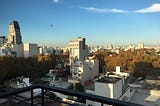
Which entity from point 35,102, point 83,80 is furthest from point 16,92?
point 83,80

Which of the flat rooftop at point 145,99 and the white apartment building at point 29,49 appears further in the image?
the white apartment building at point 29,49

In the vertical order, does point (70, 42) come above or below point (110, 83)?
above

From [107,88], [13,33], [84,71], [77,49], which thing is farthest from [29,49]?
[107,88]

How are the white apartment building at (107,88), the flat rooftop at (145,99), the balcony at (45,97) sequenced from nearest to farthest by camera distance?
the balcony at (45,97) → the white apartment building at (107,88) → the flat rooftop at (145,99)

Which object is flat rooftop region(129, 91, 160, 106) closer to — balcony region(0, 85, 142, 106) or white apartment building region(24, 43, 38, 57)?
balcony region(0, 85, 142, 106)

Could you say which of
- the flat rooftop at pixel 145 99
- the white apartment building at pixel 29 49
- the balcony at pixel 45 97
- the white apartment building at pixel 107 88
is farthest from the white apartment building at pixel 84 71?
the white apartment building at pixel 29 49

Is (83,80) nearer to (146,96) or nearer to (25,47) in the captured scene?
(146,96)

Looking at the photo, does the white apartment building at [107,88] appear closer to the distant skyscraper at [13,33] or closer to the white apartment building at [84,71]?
the white apartment building at [84,71]

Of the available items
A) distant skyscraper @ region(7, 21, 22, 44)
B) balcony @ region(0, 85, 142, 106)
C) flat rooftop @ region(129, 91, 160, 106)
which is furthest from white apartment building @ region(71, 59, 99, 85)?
distant skyscraper @ region(7, 21, 22, 44)
